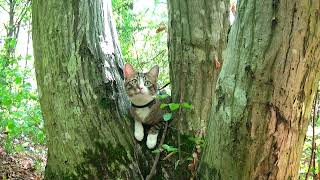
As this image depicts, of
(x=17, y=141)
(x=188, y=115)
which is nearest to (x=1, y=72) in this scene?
(x=17, y=141)

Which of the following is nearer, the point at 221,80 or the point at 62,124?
the point at 221,80

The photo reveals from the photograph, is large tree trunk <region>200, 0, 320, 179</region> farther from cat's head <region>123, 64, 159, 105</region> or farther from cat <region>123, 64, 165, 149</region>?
cat's head <region>123, 64, 159, 105</region>

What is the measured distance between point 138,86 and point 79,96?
528mm

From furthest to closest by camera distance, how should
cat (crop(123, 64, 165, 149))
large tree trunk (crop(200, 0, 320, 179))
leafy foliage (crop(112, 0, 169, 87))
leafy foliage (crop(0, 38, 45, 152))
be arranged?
leafy foliage (crop(112, 0, 169, 87)) → leafy foliage (crop(0, 38, 45, 152)) → cat (crop(123, 64, 165, 149)) → large tree trunk (crop(200, 0, 320, 179))

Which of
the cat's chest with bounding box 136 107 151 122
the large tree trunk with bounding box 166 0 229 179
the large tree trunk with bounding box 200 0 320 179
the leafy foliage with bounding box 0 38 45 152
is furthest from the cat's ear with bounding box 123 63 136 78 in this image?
the leafy foliage with bounding box 0 38 45 152

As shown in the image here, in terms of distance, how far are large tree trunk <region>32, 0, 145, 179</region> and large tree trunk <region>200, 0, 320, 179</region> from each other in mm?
1053

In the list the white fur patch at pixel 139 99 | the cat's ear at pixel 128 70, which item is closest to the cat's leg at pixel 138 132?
the white fur patch at pixel 139 99

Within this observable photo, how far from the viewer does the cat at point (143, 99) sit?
343 centimetres

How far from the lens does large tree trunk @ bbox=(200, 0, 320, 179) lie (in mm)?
2041

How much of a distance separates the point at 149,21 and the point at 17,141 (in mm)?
3086

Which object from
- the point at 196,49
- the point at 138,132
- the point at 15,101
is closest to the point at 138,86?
the point at 138,132

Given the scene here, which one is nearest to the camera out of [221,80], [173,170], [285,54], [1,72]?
[285,54]

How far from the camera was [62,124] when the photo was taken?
3229mm

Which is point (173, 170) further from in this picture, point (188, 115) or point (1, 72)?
point (1, 72)
